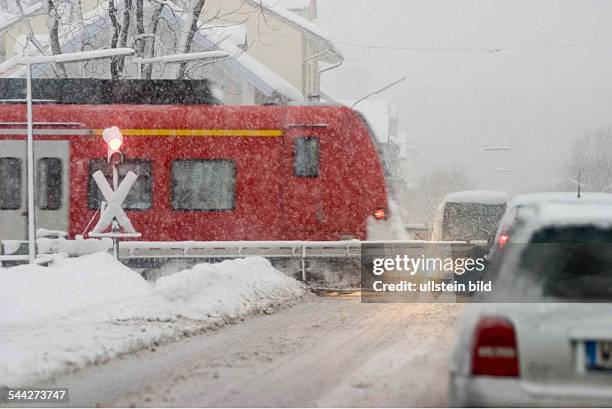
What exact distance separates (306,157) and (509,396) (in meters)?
15.1

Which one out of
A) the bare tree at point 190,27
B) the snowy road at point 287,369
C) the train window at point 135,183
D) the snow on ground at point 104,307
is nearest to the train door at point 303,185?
the snow on ground at point 104,307

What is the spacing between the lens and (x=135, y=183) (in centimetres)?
2055

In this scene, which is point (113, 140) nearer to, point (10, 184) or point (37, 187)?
point (37, 187)

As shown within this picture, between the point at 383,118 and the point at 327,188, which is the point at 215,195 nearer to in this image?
the point at 327,188

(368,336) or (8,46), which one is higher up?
(8,46)

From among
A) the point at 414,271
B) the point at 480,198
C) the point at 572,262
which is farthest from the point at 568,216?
the point at 480,198

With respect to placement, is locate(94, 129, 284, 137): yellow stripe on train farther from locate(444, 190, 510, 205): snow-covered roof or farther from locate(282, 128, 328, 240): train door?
locate(444, 190, 510, 205): snow-covered roof

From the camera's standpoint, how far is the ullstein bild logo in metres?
18.2

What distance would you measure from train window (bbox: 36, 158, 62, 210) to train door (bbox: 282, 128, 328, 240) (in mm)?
4415

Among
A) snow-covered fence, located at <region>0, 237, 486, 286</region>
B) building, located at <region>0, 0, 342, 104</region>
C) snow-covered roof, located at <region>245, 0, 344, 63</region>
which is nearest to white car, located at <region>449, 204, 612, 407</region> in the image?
snow-covered fence, located at <region>0, 237, 486, 286</region>

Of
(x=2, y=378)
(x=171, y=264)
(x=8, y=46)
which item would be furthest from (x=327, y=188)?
(x=8, y=46)

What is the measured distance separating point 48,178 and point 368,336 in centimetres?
1071

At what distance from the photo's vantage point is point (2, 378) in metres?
8.11

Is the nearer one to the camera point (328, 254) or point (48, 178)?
point (328, 254)
